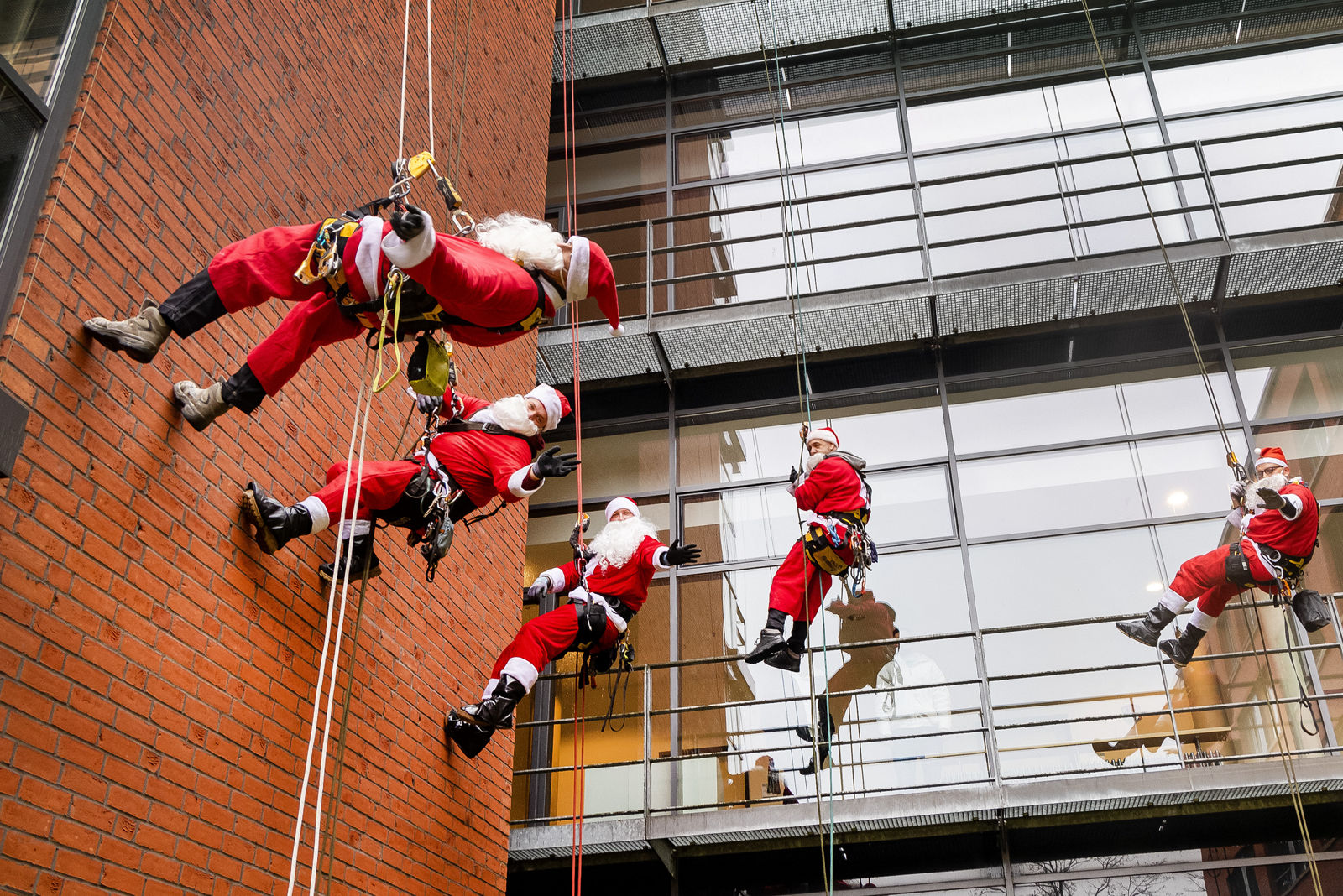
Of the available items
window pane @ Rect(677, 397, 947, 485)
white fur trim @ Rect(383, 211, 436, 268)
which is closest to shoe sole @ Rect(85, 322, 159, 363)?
white fur trim @ Rect(383, 211, 436, 268)

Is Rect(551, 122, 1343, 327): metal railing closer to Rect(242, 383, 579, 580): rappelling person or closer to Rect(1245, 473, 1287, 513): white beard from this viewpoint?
Rect(1245, 473, 1287, 513): white beard

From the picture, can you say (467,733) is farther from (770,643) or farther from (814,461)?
(814,461)

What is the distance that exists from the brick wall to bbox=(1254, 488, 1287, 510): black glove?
5102 millimetres

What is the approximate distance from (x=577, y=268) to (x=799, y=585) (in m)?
3.54

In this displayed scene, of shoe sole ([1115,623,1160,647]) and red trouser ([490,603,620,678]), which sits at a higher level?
shoe sole ([1115,623,1160,647])

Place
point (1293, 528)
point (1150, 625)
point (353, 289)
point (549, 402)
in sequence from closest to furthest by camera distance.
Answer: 1. point (353, 289)
2. point (549, 402)
3. point (1293, 528)
4. point (1150, 625)

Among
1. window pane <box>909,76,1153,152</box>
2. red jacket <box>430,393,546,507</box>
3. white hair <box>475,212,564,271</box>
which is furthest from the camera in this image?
window pane <box>909,76,1153,152</box>

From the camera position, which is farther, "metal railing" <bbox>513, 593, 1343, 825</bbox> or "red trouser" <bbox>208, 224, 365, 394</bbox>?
"metal railing" <bbox>513, 593, 1343, 825</bbox>

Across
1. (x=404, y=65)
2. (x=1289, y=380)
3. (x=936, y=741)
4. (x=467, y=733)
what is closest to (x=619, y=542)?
(x=467, y=733)

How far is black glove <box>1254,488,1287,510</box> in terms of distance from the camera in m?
7.11

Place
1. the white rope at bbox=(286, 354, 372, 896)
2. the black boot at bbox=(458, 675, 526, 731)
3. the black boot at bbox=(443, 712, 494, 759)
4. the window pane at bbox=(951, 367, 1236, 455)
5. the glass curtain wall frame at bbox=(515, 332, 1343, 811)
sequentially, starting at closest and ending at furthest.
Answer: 1. the white rope at bbox=(286, 354, 372, 896)
2. the black boot at bbox=(458, 675, 526, 731)
3. the black boot at bbox=(443, 712, 494, 759)
4. the glass curtain wall frame at bbox=(515, 332, 1343, 811)
5. the window pane at bbox=(951, 367, 1236, 455)

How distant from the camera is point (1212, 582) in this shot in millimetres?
7500

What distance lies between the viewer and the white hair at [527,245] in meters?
4.51

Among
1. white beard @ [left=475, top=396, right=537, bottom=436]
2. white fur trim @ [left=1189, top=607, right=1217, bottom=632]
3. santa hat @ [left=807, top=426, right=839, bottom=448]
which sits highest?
santa hat @ [left=807, top=426, right=839, bottom=448]
